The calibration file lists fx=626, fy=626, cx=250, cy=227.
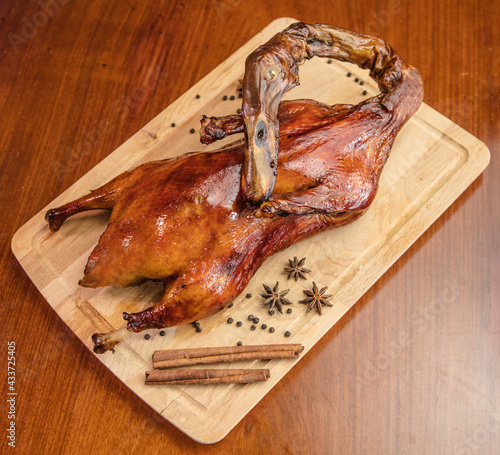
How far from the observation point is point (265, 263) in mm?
3482

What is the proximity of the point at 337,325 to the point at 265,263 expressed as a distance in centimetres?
53

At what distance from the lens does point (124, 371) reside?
3.19 m

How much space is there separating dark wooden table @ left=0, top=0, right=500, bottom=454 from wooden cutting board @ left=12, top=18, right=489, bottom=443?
18cm

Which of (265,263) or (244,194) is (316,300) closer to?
(265,263)

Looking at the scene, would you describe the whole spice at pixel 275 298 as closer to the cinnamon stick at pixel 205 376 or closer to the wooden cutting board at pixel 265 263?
the wooden cutting board at pixel 265 263

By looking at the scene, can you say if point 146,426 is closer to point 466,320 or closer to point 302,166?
point 302,166

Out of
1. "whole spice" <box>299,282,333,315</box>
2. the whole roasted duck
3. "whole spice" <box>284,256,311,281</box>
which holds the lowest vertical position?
"whole spice" <box>299,282,333,315</box>

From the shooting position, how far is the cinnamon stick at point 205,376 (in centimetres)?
315

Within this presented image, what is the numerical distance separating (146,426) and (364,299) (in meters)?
1.37

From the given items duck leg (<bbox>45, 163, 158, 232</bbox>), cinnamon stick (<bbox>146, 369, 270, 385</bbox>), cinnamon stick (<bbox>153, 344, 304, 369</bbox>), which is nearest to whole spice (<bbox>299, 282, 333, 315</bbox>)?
cinnamon stick (<bbox>153, 344, 304, 369</bbox>)

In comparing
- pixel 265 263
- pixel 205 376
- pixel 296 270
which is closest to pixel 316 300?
pixel 296 270

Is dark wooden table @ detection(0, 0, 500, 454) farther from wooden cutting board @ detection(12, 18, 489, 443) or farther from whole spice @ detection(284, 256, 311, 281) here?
whole spice @ detection(284, 256, 311, 281)

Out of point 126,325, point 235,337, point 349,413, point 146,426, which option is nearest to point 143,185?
point 126,325

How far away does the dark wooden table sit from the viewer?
328 cm
